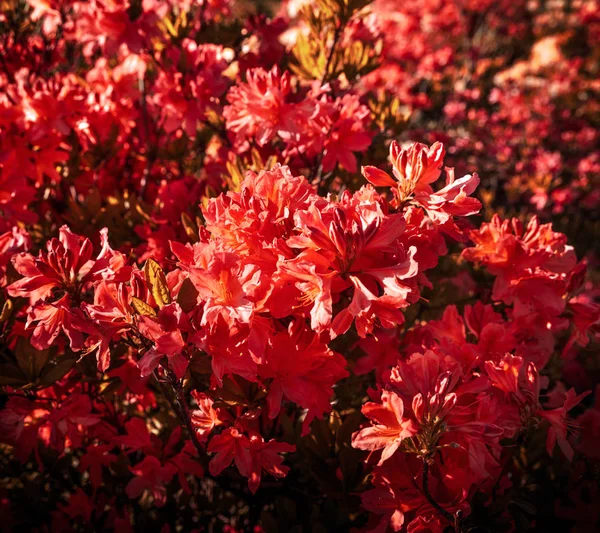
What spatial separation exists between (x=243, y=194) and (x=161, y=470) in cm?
90

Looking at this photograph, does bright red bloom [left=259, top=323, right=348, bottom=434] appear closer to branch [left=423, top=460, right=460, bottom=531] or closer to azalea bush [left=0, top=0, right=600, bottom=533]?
azalea bush [left=0, top=0, right=600, bottom=533]

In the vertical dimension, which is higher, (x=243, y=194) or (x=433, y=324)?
(x=243, y=194)

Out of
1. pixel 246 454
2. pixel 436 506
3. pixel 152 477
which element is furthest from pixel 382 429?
pixel 152 477

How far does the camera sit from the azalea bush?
102cm

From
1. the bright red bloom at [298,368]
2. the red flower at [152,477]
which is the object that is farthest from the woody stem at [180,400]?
the red flower at [152,477]

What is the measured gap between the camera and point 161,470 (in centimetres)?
153

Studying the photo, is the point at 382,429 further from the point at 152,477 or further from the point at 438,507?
the point at 152,477

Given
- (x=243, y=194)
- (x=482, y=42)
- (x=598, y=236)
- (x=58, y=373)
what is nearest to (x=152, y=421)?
(x=58, y=373)

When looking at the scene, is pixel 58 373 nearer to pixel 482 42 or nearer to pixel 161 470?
pixel 161 470

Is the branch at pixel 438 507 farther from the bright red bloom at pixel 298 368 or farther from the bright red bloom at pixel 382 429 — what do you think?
the bright red bloom at pixel 298 368

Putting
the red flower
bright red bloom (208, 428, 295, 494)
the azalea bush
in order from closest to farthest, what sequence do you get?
the azalea bush, bright red bloom (208, 428, 295, 494), the red flower

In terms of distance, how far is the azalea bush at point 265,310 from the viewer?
3.36 ft

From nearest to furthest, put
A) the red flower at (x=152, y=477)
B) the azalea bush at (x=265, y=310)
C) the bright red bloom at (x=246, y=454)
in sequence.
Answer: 1. the azalea bush at (x=265, y=310)
2. the bright red bloom at (x=246, y=454)
3. the red flower at (x=152, y=477)

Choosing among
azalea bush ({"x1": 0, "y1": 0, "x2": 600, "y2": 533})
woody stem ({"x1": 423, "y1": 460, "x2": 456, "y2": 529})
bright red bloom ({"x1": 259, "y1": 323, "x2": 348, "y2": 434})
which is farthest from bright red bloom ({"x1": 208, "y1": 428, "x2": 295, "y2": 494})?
woody stem ({"x1": 423, "y1": 460, "x2": 456, "y2": 529})
